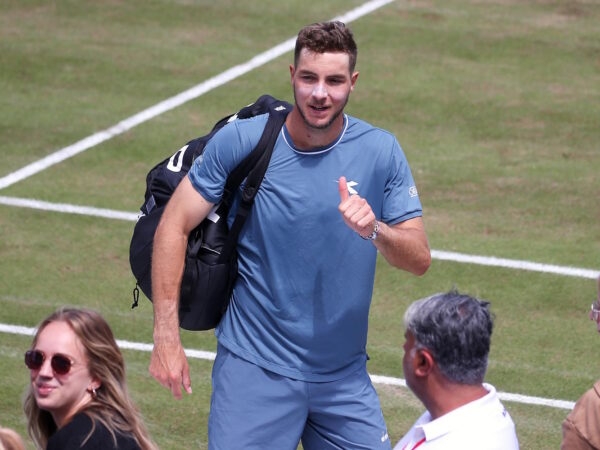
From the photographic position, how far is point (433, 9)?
1566 cm

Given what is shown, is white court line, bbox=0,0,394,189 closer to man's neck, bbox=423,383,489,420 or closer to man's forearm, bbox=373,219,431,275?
man's forearm, bbox=373,219,431,275

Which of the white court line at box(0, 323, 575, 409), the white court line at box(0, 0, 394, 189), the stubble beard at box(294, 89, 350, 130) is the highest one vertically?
the stubble beard at box(294, 89, 350, 130)

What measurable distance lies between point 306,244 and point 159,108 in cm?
756

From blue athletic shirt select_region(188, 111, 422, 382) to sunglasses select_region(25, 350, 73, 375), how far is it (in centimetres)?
113

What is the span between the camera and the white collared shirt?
14.0ft

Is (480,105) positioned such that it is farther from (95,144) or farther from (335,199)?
(335,199)

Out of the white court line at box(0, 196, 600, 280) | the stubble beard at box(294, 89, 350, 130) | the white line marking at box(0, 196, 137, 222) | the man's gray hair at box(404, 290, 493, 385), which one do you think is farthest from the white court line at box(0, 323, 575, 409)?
the man's gray hair at box(404, 290, 493, 385)

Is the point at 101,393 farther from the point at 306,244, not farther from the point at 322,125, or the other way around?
the point at 322,125

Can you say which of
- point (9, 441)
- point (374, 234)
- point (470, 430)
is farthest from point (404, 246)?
point (9, 441)

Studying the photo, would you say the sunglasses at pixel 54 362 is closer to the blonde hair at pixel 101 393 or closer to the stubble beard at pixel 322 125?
the blonde hair at pixel 101 393

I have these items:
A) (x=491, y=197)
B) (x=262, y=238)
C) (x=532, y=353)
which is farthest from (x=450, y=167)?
(x=262, y=238)

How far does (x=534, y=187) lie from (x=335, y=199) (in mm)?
6180

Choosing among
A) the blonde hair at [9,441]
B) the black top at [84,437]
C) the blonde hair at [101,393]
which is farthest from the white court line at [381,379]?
the blonde hair at [9,441]

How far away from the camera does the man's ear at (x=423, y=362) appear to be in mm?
4434
